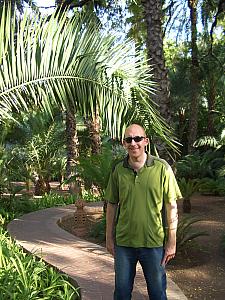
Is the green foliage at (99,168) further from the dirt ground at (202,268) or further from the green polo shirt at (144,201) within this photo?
the green polo shirt at (144,201)

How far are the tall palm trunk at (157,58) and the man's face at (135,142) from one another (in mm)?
3201

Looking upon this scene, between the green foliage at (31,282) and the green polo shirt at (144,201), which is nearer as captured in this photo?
the green polo shirt at (144,201)

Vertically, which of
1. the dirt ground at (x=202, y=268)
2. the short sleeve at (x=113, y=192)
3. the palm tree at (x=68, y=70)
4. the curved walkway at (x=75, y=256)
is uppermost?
the palm tree at (x=68, y=70)

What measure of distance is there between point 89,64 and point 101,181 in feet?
13.1

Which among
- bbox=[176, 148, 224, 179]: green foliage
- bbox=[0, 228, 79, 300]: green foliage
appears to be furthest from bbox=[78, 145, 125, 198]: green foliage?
bbox=[176, 148, 224, 179]: green foliage

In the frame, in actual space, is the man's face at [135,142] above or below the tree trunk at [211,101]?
below

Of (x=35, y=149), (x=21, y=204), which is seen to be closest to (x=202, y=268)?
(x=21, y=204)

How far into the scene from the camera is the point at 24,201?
1123cm

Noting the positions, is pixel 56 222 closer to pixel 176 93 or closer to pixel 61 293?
pixel 61 293

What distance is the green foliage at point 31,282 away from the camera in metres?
3.97

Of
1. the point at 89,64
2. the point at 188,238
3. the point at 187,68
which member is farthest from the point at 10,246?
the point at 187,68

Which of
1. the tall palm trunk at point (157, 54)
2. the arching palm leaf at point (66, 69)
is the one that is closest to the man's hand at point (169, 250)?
the arching palm leaf at point (66, 69)

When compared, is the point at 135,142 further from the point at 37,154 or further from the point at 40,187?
the point at 40,187

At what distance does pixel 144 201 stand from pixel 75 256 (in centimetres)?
307
